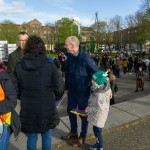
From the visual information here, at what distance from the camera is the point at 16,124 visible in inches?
106

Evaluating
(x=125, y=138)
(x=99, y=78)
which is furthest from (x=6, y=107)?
(x=125, y=138)

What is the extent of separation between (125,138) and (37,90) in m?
2.27

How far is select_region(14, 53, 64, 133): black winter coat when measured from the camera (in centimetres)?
276

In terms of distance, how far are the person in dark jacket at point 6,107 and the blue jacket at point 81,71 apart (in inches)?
54.3

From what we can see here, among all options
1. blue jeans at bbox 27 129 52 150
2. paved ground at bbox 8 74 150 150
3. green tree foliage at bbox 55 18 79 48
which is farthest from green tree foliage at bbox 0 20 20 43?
blue jeans at bbox 27 129 52 150

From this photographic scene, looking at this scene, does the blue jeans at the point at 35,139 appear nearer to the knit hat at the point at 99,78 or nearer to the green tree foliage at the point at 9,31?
the knit hat at the point at 99,78

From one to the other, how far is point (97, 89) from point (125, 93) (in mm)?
6919

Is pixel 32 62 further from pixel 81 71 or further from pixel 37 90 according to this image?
pixel 81 71

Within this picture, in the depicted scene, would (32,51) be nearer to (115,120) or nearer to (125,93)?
(115,120)

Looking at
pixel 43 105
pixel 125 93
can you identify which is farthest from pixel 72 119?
pixel 125 93

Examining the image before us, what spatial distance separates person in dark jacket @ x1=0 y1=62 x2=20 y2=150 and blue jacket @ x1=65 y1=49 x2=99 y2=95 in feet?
4.53

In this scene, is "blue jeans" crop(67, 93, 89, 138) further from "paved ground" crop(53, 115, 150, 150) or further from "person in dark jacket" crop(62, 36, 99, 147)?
"paved ground" crop(53, 115, 150, 150)

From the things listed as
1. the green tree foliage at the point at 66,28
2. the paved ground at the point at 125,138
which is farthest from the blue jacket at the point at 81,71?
the green tree foliage at the point at 66,28

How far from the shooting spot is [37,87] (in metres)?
2.81
